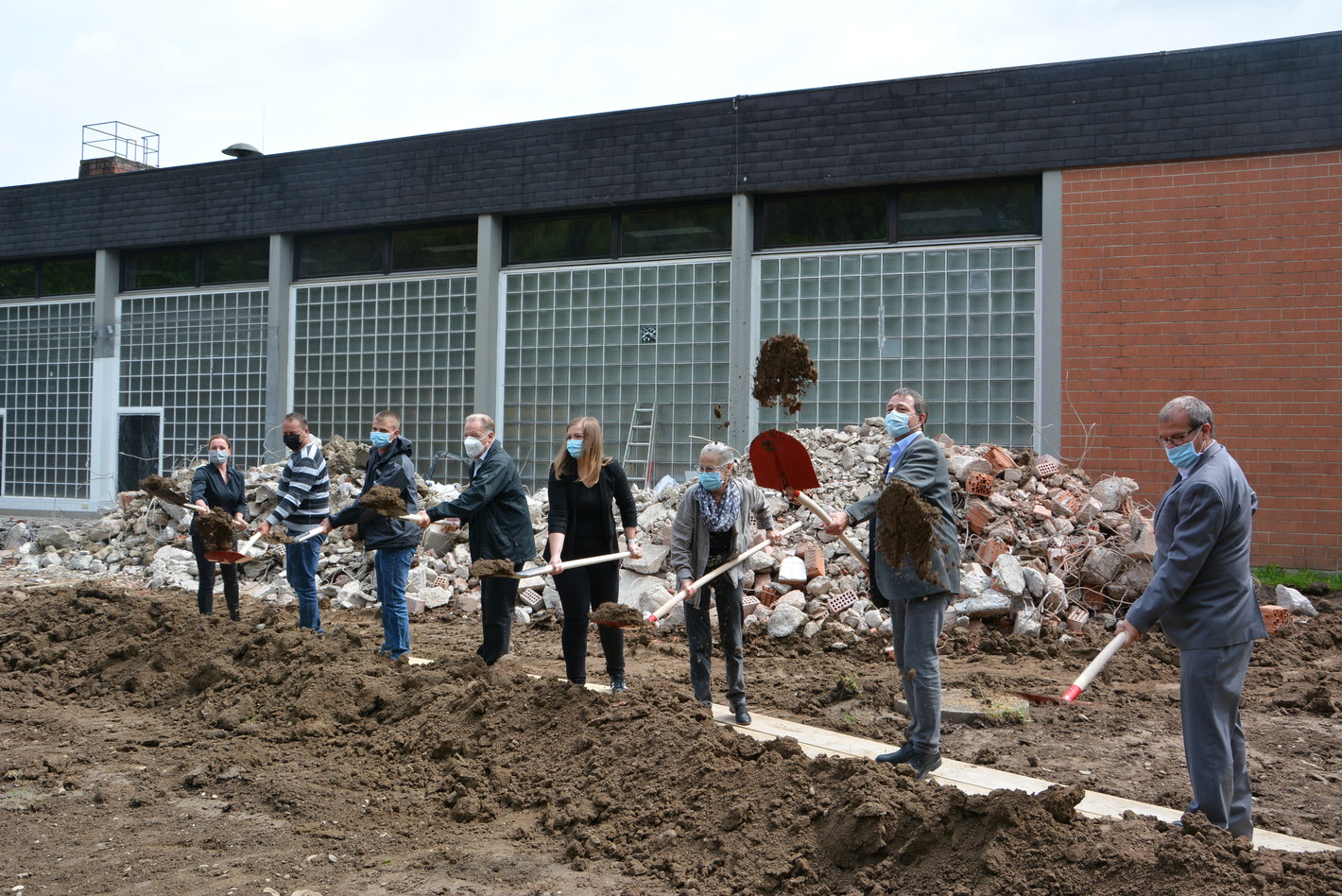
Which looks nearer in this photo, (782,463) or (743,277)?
(782,463)

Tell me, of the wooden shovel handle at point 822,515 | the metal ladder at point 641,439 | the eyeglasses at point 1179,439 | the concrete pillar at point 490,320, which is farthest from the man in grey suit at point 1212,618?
the concrete pillar at point 490,320

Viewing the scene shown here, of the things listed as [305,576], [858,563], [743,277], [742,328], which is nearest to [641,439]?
[742,328]

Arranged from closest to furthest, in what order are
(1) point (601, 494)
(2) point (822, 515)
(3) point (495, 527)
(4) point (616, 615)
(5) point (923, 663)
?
(5) point (923, 663), (2) point (822, 515), (4) point (616, 615), (1) point (601, 494), (3) point (495, 527)

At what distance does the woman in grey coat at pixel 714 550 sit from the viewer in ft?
20.8

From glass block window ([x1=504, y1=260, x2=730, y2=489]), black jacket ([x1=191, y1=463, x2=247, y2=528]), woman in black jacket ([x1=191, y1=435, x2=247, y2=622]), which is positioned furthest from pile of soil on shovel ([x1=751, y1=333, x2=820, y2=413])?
glass block window ([x1=504, y1=260, x2=730, y2=489])

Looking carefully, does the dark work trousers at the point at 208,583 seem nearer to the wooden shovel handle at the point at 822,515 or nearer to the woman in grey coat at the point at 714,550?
the woman in grey coat at the point at 714,550

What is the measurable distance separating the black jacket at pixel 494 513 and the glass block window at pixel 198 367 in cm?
1253

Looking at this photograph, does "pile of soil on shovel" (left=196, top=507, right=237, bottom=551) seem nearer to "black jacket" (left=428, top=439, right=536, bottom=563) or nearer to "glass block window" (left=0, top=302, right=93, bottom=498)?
"black jacket" (left=428, top=439, right=536, bottom=563)

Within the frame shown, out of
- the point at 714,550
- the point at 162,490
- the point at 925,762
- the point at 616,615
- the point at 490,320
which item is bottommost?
the point at 925,762

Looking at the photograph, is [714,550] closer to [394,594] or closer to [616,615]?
[616,615]

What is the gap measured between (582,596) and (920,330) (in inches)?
340

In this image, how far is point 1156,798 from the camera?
17.0 feet

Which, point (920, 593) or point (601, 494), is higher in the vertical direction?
point (601, 494)

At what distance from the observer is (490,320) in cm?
1633
